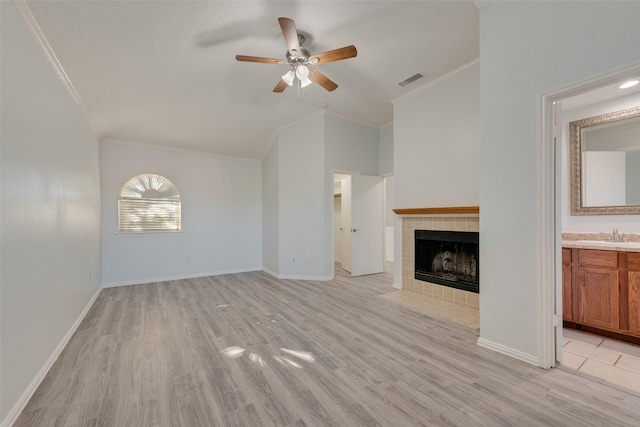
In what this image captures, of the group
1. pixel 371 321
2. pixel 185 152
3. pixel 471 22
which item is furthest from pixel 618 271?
pixel 185 152

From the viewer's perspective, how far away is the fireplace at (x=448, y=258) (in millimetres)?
3334

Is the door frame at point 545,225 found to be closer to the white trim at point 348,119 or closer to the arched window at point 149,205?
the white trim at point 348,119

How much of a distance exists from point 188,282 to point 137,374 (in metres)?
3.11

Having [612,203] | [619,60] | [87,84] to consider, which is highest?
[87,84]

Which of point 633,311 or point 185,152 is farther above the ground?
point 185,152

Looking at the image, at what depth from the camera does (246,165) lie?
5969 mm

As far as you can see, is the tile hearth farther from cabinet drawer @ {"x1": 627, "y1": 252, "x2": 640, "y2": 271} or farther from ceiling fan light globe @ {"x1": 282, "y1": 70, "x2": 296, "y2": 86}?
ceiling fan light globe @ {"x1": 282, "y1": 70, "x2": 296, "y2": 86}

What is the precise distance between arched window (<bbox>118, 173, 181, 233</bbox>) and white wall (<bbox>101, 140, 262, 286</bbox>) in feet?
0.33

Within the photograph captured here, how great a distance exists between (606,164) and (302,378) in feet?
12.7

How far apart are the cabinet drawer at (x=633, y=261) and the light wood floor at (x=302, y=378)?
3.86 ft

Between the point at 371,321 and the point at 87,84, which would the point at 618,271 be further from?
the point at 87,84

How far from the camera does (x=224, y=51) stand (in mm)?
2594

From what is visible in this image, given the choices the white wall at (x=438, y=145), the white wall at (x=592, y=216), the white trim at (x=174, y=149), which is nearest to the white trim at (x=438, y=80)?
the white wall at (x=438, y=145)

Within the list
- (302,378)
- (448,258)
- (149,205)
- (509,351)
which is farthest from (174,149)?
(509,351)
